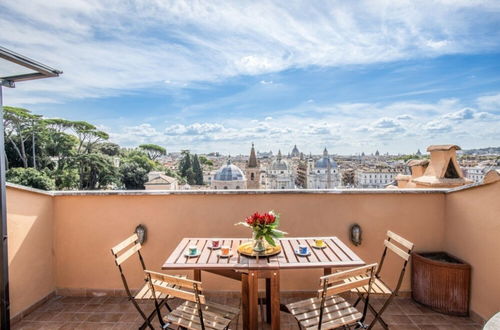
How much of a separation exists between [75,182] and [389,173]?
2964 cm

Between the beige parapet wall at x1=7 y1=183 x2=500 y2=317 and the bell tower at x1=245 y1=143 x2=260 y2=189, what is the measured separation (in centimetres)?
2460

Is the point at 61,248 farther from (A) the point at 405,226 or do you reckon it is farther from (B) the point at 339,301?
(A) the point at 405,226

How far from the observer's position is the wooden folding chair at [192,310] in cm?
177

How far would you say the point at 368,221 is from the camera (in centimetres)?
324

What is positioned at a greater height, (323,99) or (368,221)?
(323,99)

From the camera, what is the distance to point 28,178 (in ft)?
81.5

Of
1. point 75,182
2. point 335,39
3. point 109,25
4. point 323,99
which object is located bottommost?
point 75,182

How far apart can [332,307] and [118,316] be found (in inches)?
82.3

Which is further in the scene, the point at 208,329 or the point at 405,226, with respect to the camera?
the point at 405,226

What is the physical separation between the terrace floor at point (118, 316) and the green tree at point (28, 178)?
26647 millimetres

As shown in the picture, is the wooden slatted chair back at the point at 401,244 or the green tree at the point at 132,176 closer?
the wooden slatted chair back at the point at 401,244

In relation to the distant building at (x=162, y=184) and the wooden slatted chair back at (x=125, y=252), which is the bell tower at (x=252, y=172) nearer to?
the distant building at (x=162, y=184)

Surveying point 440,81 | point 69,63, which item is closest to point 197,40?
point 69,63

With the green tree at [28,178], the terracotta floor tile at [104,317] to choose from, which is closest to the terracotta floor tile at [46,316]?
the terracotta floor tile at [104,317]
